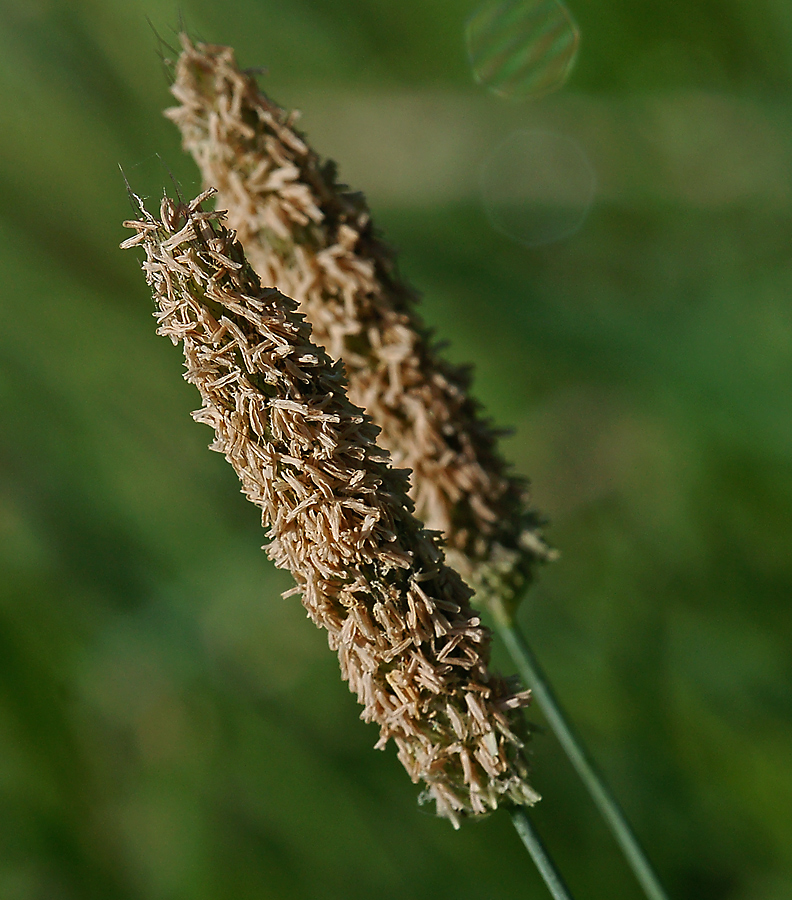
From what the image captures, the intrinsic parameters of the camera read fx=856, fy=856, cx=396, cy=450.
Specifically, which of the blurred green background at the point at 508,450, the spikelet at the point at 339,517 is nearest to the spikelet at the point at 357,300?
the spikelet at the point at 339,517

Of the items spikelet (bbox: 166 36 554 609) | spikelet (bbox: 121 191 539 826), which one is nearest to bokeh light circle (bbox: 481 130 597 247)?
spikelet (bbox: 166 36 554 609)

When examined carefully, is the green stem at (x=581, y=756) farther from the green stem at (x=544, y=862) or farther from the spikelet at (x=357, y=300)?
the green stem at (x=544, y=862)

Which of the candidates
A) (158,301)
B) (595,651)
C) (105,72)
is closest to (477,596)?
(158,301)

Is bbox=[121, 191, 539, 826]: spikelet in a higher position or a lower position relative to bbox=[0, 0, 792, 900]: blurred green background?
lower

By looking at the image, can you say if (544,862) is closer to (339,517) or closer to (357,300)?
(339,517)

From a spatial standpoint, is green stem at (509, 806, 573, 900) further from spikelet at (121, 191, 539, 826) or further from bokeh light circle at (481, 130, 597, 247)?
bokeh light circle at (481, 130, 597, 247)

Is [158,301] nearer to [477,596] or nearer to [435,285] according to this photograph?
[477,596]
